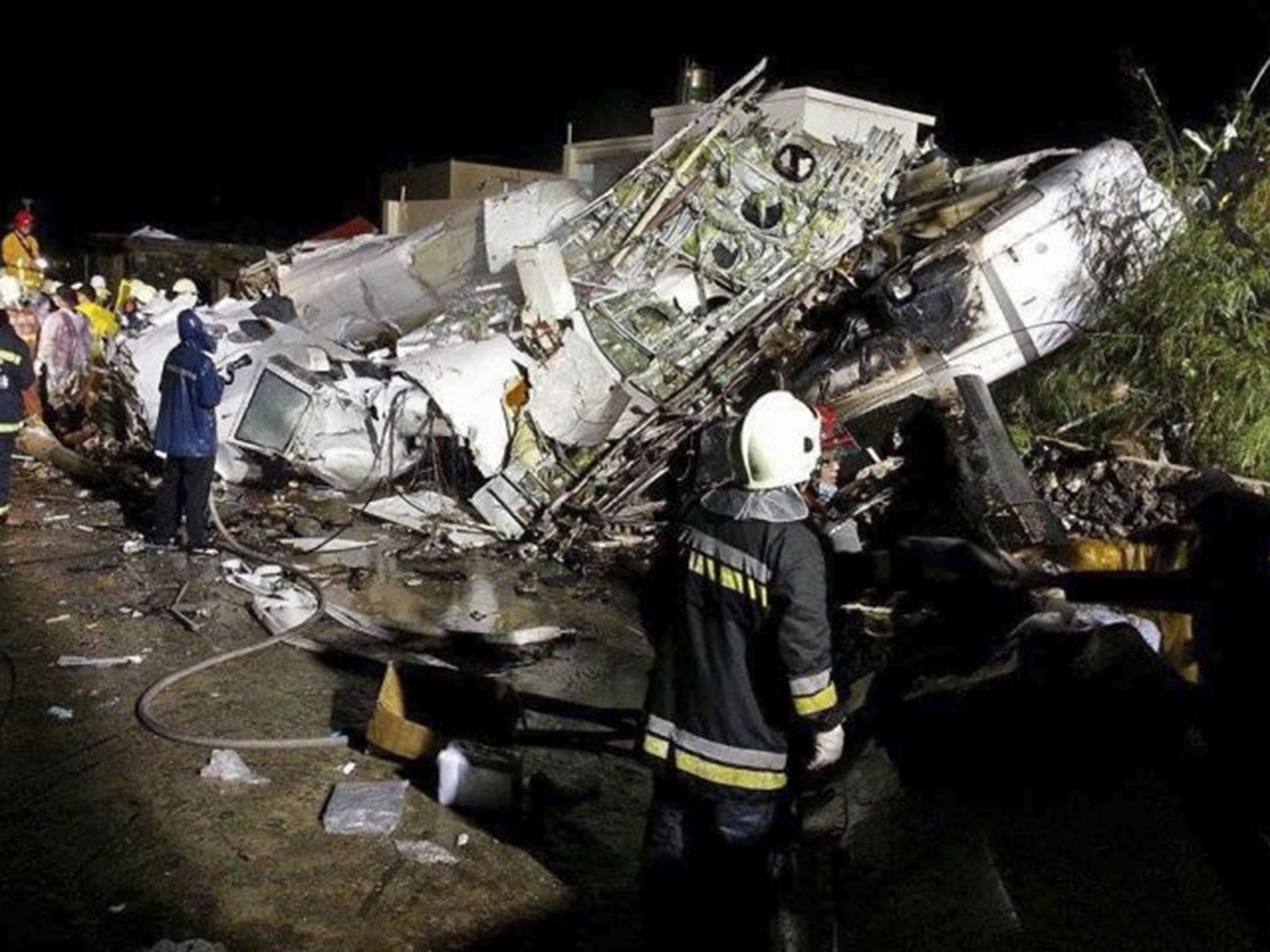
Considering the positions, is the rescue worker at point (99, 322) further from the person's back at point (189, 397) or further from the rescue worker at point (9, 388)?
the person's back at point (189, 397)

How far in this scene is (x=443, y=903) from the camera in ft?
10.5

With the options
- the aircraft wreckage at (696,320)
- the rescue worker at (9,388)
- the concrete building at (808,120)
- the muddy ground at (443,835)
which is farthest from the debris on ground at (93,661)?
the concrete building at (808,120)

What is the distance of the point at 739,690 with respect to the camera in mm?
2562

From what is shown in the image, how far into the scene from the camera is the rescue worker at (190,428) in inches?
266

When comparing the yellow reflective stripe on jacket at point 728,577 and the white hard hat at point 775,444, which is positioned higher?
the white hard hat at point 775,444

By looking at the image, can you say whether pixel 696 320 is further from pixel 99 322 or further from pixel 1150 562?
pixel 99 322

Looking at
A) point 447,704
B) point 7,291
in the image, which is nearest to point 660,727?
point 447,704

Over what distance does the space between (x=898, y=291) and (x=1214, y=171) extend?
2.69 m

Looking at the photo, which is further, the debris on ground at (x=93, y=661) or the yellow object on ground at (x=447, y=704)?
the debris on ground at (x=93, y=661)

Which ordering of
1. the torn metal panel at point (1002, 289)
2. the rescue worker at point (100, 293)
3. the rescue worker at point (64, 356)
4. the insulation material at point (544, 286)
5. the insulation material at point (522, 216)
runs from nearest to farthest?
the torn metal panel at point (1002, 289)
the insulation material at point (544, 286)
the insulation material at point (522, 216)
the rescue worker at point (64, 356)
the rescue worker at point (100, 293)

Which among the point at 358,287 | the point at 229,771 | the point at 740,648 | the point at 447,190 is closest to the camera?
the point at 740,648

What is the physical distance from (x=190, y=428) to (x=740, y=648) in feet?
17.9

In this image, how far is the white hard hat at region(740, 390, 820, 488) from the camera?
2475 mm

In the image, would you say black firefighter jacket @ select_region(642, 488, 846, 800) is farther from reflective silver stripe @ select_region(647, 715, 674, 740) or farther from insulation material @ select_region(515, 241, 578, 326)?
insulation material @ select_region(515, 241, 578, 326)
